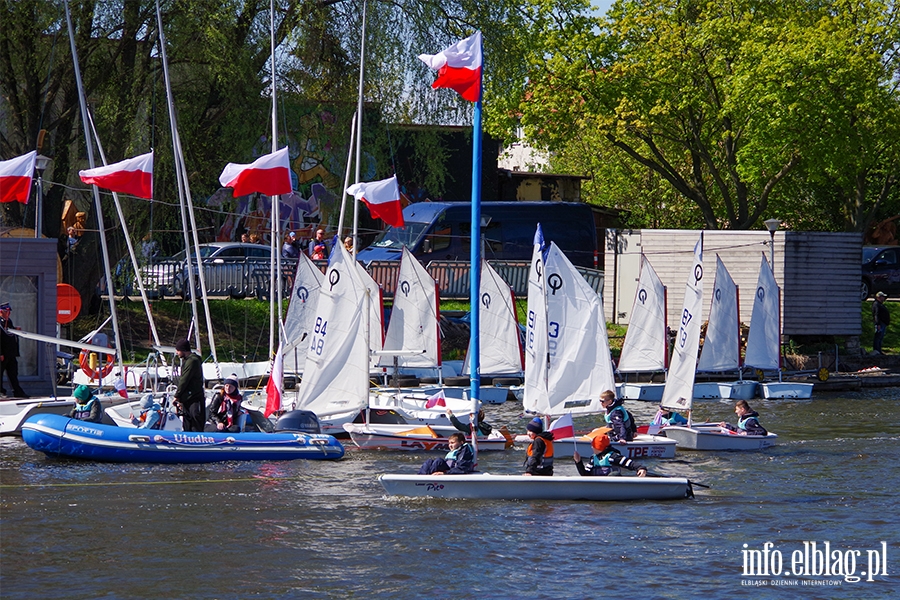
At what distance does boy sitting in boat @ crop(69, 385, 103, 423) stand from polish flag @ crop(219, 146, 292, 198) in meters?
Result: 5.47

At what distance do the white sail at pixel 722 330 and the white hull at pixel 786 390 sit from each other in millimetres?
1274

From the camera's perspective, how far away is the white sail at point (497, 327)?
113 ft

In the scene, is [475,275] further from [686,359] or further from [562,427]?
[686,359]

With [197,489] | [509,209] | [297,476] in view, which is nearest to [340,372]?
[297,476]

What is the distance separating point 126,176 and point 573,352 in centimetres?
985

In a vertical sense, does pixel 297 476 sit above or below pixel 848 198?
below

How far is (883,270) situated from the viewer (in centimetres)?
4775

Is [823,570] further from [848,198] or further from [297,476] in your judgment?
[848,198]

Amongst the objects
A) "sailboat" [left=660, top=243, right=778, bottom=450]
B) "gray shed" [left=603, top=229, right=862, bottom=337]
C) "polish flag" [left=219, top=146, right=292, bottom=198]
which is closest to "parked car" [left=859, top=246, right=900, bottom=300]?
"gray shed" [left=603, top=229, right=862, bottom=337]

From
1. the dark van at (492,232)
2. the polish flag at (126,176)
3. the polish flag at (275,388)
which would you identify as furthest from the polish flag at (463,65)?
the dark van at (492,232)

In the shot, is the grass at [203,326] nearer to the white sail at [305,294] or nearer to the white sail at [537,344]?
the white sail at [305,294]

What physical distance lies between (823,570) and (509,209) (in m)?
27.6

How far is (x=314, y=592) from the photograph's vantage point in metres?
15.5

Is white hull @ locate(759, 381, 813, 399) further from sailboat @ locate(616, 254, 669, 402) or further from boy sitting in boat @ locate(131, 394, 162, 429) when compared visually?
boy sitting in boat @ locate(131, 394, 162, 429)
